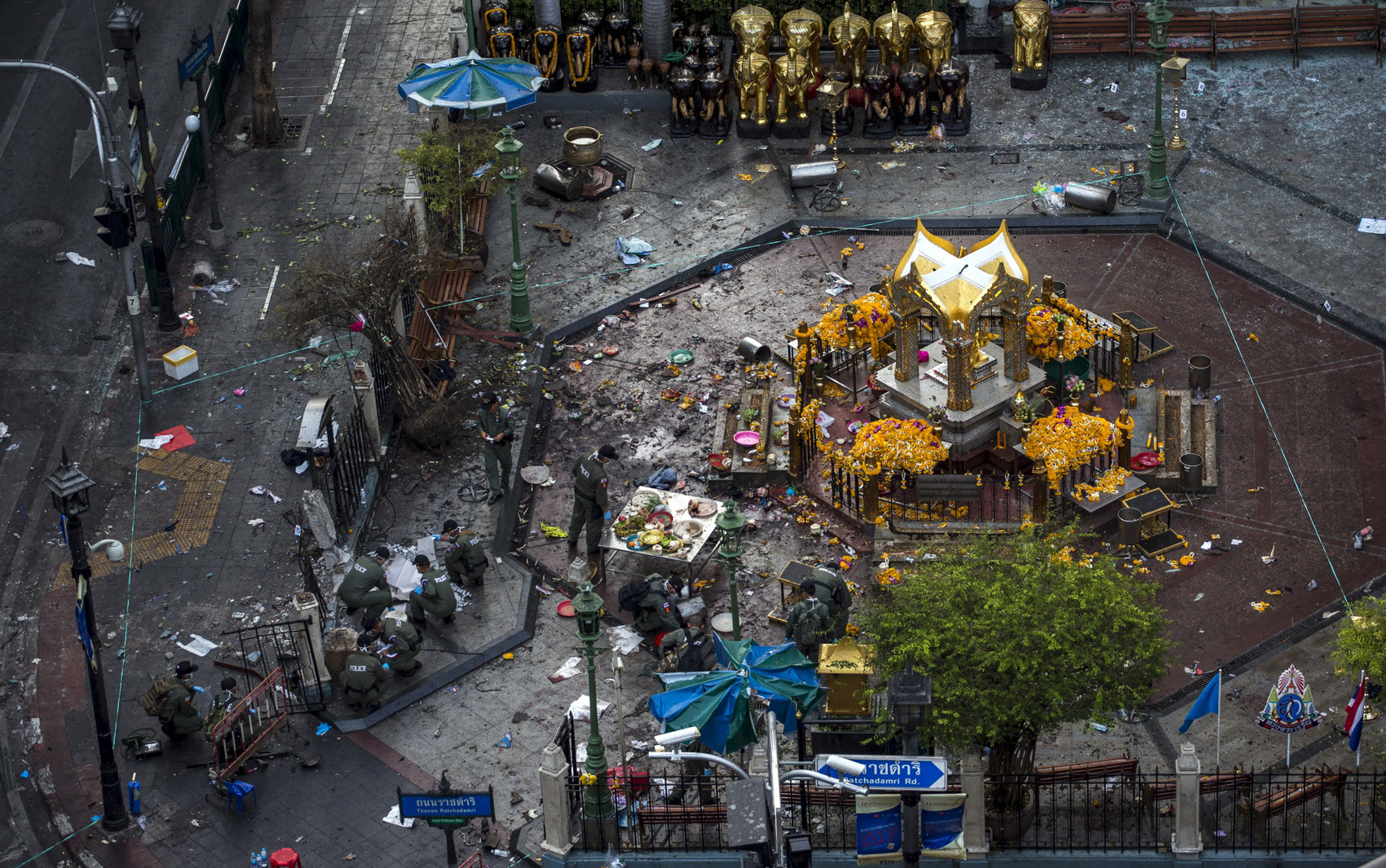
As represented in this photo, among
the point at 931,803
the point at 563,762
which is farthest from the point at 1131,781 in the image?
the point at 563,762

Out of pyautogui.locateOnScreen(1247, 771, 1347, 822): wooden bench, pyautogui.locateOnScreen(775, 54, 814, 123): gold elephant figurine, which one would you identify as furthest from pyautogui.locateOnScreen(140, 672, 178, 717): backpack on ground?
pyautogui.locateOnScreen(775, 54, 814, 123): gold elephant figurine

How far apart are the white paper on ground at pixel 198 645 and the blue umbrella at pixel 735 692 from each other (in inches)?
285

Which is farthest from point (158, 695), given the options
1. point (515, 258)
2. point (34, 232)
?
point (34, 232)

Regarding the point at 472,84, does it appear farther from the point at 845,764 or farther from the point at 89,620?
the point at 845,764

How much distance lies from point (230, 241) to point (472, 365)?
20.4 feet

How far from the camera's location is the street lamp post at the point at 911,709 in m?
23.7

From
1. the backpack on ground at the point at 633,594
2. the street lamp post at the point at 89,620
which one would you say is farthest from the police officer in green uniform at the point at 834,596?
the street lamp post at the point at 89,620

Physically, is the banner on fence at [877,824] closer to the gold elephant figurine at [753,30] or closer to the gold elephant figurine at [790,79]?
the gold elephant figurine at [790,79]

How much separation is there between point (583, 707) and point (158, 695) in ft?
18.6

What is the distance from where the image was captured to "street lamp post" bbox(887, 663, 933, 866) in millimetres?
23734

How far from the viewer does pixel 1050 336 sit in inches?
1319

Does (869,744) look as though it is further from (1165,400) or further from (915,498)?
(1165,400)

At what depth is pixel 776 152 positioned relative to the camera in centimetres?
4169

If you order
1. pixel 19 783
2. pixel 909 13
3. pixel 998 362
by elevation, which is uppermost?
pixel 909 13
